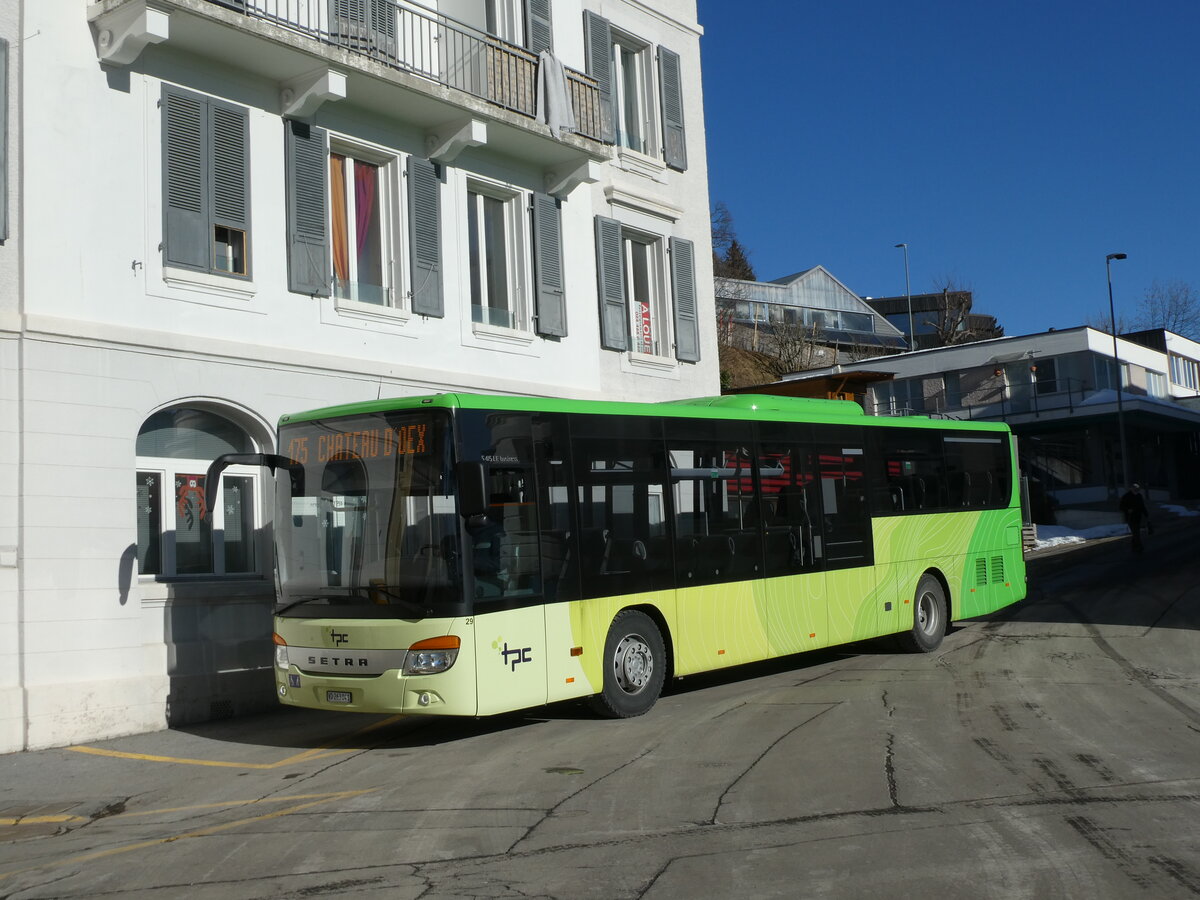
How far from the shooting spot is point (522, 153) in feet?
58.2

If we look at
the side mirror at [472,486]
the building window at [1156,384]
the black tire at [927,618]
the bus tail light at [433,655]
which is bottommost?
the black tire at [927,618]

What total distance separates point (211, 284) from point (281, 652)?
188 inches

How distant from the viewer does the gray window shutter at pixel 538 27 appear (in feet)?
59.2

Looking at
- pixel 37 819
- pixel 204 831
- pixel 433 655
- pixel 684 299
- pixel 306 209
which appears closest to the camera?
pixel 204 831

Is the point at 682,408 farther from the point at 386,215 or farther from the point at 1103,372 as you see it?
the point at 1103,372

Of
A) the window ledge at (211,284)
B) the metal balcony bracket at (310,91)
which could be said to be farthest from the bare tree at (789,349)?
the window ledge at (211,284)

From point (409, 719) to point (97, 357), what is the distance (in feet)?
15.6

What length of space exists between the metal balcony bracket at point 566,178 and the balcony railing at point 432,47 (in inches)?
19.4

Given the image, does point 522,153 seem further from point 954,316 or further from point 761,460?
point 954,316

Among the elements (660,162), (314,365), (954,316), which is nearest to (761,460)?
(314,365)

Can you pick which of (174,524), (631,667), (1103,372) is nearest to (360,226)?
(174,524)

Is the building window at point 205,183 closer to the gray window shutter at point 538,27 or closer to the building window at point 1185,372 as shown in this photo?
the gray window shutter at point 538,27

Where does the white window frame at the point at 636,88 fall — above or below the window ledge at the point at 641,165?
above

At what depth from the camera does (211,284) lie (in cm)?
1348
